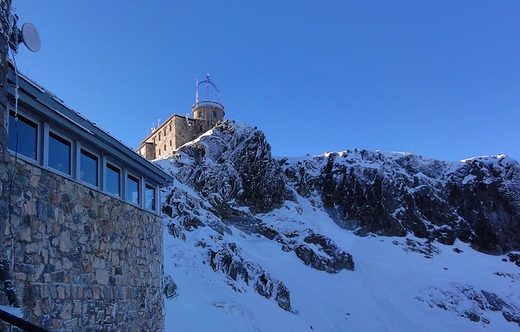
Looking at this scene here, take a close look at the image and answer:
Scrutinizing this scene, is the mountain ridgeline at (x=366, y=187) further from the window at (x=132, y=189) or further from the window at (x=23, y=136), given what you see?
the window at (x=23, y=136)

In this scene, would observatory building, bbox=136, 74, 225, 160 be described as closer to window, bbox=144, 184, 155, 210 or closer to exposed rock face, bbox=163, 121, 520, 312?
exposed rock face, bbox=163, 121, 520, 312

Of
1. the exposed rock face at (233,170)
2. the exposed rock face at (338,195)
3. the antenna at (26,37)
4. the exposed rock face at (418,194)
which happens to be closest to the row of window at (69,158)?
the antenna at (26,37)

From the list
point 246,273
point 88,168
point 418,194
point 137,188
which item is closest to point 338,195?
point 418,194

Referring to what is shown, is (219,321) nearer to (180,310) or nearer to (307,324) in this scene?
(180,310)

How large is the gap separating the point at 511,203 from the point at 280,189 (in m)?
28.0

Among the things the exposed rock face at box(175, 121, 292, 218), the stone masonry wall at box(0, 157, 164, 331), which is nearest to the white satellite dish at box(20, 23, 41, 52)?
the stone masonry wall at box(0, 157, 164, 331)

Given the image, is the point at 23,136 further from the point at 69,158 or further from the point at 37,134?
the point at 69,158

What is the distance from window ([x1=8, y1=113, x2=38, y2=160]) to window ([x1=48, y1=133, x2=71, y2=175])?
31cm

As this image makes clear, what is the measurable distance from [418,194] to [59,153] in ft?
168

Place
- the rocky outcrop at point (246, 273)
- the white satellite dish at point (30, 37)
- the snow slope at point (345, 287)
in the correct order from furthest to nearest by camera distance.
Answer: the rocky outcrop at point (246, 273) < the snow slope at point (345, 287) < the white satellite dish at point (30, 37)

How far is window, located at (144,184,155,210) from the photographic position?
9.61m

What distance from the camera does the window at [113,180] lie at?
26.7ft

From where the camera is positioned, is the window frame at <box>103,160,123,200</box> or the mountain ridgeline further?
the mountain ridgeline

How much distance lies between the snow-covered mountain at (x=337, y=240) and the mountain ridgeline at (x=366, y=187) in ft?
0.41
